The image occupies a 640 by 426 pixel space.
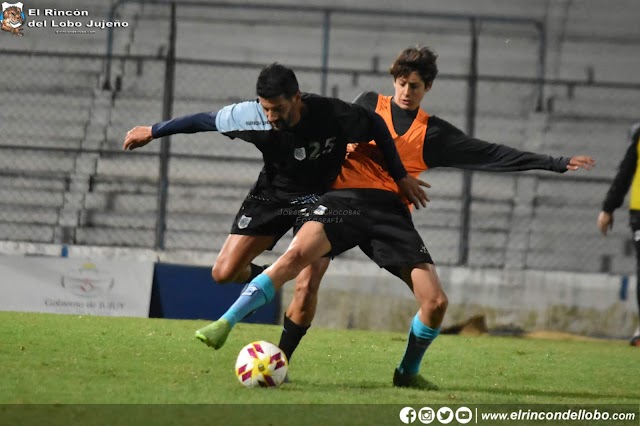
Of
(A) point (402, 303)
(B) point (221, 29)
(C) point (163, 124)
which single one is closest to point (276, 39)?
(B) point (221, 29)

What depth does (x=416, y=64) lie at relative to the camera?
6.62m

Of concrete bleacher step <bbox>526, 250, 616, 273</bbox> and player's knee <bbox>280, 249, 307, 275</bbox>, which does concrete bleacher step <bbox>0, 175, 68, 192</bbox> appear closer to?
concrete bleacher step <bbox>526, 250, 616, 273</bbox>

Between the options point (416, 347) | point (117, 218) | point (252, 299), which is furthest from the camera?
point (117, 218)

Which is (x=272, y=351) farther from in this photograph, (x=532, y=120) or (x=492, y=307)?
(x=532, y=120)

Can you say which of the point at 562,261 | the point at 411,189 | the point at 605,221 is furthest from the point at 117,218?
the point at 411,189

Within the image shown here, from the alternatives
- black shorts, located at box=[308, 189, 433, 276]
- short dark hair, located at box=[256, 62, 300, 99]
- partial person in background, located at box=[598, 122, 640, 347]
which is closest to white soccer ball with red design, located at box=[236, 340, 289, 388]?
black shorts, located at box=[308, 189, 433, 276]

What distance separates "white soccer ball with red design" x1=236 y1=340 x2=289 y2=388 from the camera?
5.74 meters

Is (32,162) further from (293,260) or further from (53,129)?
(293,260)

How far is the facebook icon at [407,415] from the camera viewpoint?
4.83 metres

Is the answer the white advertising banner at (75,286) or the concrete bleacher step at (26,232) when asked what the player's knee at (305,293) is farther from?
the concrete bleacher step at (26,232)

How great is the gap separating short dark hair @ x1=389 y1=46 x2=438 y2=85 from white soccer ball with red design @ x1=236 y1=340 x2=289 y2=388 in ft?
6.55

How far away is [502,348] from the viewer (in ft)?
31.4

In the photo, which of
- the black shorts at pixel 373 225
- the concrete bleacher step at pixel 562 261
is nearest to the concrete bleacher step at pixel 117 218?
the concrete bleacher step at pixel 562 261
